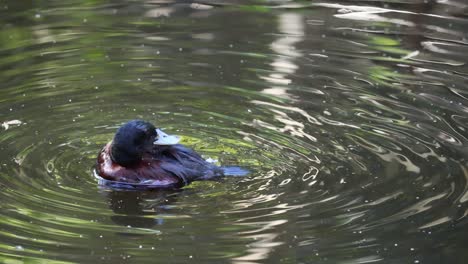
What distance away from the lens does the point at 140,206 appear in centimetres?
746

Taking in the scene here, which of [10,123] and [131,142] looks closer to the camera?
[131,142]

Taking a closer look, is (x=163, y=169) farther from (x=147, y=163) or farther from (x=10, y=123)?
(x=10, y=123)

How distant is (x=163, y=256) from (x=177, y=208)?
850 millimetres

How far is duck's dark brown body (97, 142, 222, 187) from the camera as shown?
7.79m

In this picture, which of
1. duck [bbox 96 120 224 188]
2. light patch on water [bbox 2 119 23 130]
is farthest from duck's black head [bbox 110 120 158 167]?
light patch on water [bbox 2 119 23 130]

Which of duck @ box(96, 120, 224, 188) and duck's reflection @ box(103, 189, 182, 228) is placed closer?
duck's reflection @ box(103, 189, 182, 228)

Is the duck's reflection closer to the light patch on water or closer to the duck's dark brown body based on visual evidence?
the duck's dark brown body

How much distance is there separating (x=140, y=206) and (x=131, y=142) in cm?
50

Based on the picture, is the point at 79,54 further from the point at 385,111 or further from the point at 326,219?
the point at 326,219

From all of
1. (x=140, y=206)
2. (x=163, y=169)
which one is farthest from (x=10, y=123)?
(x=140, y=206)

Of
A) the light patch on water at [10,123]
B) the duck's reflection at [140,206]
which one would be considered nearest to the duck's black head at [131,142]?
the duck's reflection at [140,206]

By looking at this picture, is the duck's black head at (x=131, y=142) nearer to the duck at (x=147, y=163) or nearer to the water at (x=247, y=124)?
the duck at (x=147, y=163)

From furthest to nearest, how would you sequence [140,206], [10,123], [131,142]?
[10,123]
[131,142]
[140,206]

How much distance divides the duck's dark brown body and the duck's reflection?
0.33 feet
